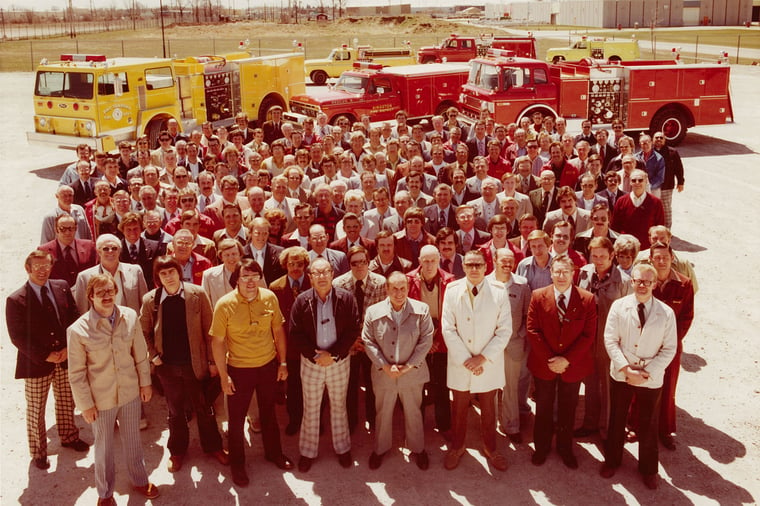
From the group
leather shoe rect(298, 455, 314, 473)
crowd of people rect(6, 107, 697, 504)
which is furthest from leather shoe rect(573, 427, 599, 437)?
leather shoe rect(298, 455, 314, 473)

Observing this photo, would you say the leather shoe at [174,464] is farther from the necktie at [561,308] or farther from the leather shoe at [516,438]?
the necktie at [561,308]

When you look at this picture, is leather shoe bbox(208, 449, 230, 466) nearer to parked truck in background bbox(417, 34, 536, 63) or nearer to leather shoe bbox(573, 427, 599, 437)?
leather shoe bbox(573, 427, 599, 437)

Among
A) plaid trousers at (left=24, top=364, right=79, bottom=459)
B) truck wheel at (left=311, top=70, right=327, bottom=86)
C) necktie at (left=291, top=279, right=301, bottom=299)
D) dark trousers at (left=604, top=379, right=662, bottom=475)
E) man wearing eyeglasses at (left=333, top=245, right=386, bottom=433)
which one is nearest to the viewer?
dark trousers at (left=604, top=379, right=662, bottom=475)

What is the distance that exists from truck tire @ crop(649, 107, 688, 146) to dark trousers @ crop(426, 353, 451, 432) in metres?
14.8

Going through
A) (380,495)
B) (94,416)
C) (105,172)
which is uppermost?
(105,172)

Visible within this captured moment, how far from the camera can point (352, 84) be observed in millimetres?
19297

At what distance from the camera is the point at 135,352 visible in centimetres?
513

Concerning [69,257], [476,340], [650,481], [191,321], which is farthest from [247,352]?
[650,481]

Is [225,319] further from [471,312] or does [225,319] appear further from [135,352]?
[471,312]

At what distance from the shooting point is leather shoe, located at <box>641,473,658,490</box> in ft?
17.4

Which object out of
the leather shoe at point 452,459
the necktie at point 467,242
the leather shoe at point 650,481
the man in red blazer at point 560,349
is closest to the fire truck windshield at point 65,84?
the necktie at point 467,242

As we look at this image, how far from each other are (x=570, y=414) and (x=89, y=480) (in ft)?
12.9

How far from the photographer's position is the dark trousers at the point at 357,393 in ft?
20.0

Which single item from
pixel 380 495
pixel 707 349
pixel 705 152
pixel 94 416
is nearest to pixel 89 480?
pixel 94 416
